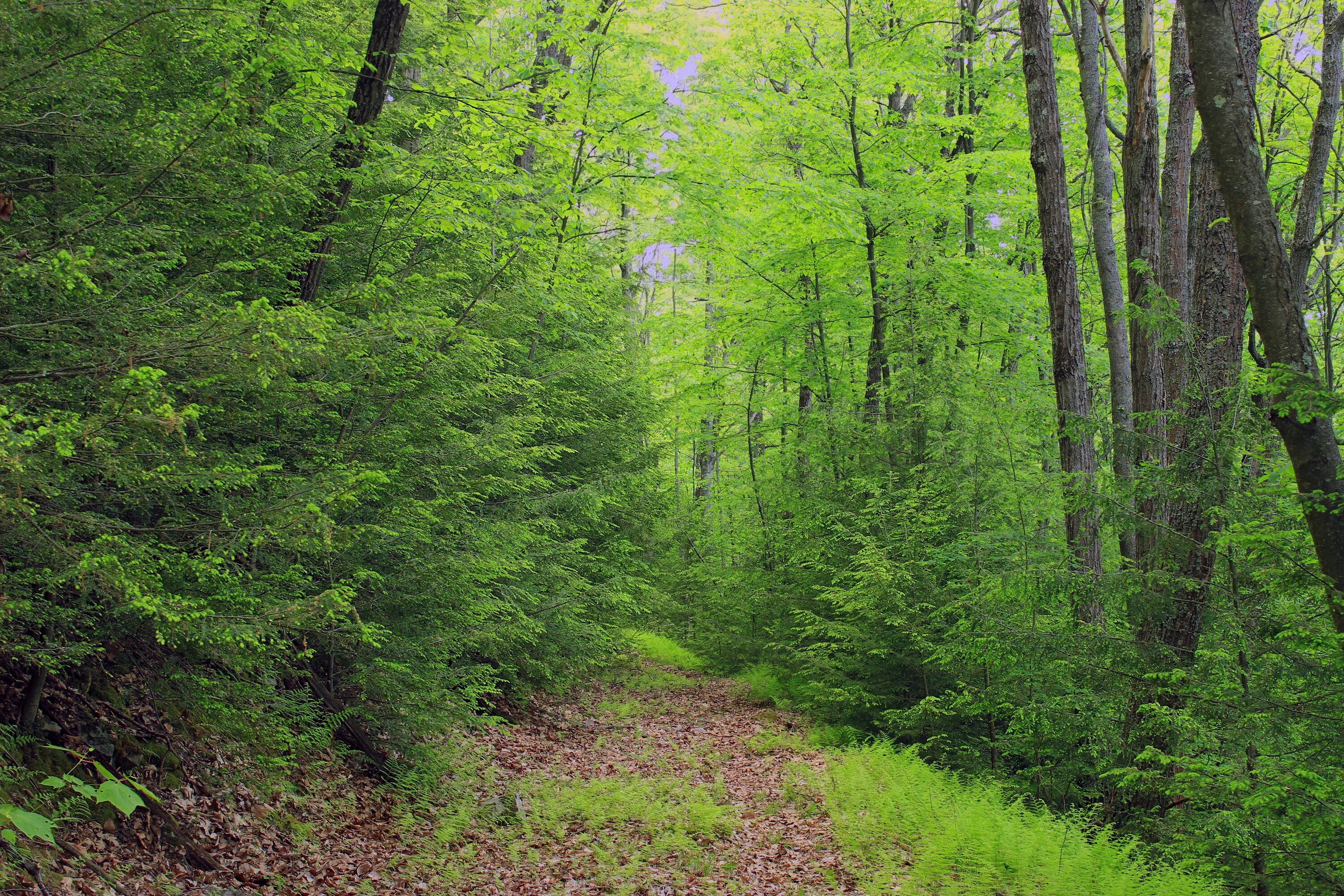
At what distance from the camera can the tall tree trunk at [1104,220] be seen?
791 centimetres

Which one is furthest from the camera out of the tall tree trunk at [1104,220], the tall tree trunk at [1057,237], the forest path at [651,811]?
the tall tree trunk at [1104,220]

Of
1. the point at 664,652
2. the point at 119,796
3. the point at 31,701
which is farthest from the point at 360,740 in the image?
the point at 664,652

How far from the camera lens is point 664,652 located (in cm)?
1766

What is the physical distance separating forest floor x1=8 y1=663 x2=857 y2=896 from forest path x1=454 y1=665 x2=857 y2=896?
20 mm

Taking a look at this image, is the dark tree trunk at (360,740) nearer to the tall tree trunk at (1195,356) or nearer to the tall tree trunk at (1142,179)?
the tall tree trunk at (1195,356)

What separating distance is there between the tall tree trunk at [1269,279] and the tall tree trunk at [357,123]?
5.38 metres

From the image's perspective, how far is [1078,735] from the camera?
6301 mm

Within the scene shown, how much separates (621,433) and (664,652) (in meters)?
6.68

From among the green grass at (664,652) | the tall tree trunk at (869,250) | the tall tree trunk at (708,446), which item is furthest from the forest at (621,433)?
the tall tree trunk at (708,446)

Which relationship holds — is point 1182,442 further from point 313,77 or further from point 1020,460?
point 313,77

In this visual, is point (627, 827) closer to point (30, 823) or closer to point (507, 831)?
point (507, 831)

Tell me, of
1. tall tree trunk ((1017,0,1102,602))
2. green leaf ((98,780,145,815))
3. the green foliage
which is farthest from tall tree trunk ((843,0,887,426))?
green leaf ((98,780,145,815))

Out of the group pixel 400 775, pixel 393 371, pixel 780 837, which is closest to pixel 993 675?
pixel 780 837

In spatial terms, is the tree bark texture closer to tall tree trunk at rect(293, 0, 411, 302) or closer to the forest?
the forest
